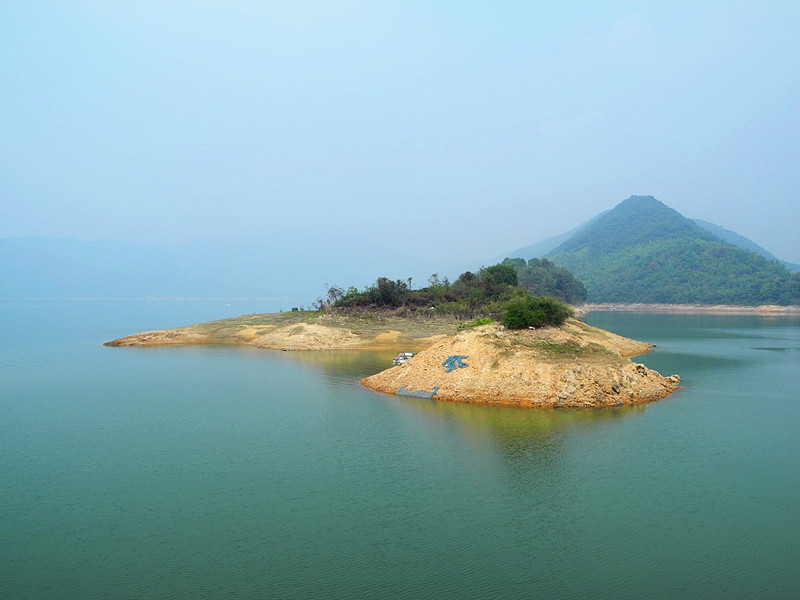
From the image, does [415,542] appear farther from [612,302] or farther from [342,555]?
[612,302]

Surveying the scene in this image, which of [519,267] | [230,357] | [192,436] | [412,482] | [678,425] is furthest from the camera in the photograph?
[519,267]

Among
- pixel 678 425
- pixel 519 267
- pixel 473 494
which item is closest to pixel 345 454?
pixel 473 494

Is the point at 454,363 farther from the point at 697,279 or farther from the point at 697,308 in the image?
the point at 697,279

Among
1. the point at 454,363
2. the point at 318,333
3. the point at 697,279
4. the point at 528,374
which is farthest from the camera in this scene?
the point at 697,279

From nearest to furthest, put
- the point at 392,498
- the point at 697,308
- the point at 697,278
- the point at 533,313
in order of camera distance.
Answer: the point at 392,498 < the point at 533,313 < the point at 697,308 < the point at 697,278

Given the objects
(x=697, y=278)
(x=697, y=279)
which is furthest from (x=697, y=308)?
(x=697, y=278)

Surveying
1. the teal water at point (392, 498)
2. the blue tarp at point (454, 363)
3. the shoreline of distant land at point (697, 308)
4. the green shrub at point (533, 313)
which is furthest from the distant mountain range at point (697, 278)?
the blue tarp at point (454, 363)

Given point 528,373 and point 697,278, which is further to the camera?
point 697,278

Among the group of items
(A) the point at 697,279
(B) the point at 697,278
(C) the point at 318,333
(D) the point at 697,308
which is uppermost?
(B) the point at 697,278
